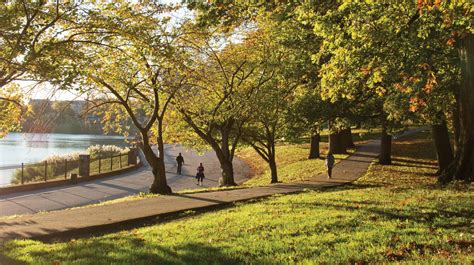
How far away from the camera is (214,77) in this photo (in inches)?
792

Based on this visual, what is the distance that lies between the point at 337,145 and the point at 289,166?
468 centimetres

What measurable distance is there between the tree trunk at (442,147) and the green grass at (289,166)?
652cm

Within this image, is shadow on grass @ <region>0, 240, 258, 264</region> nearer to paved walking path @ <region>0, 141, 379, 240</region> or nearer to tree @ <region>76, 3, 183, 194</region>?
paved walking path @ <region>0, 141, 379, 240</region>

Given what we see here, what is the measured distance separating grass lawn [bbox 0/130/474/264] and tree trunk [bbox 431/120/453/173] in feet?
32.8

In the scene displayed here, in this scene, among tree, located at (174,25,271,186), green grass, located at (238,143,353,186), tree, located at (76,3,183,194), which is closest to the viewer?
tree, located at (76,3,183,194)

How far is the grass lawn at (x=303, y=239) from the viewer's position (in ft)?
18.6

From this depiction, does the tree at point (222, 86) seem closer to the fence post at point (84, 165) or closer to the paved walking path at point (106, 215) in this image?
the paved walking path at point (106, 215)

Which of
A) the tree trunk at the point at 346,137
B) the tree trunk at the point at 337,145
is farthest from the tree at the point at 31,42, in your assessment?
the tree trunk at the point at 346,137

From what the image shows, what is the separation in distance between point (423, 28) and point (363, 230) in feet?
18.8

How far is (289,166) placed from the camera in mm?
30844

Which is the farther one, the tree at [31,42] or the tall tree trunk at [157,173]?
the tall tree trunk at [157,173]

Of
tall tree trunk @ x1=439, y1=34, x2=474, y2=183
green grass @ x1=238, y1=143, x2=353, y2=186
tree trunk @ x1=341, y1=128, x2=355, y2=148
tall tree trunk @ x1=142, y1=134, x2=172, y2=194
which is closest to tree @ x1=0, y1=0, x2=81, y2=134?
tall tree trunk @ x1=142, y1=134, x2=172, y2=194

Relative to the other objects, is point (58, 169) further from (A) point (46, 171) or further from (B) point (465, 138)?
(B) point (465, 138)

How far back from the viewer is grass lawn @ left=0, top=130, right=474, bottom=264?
18.6 ft
